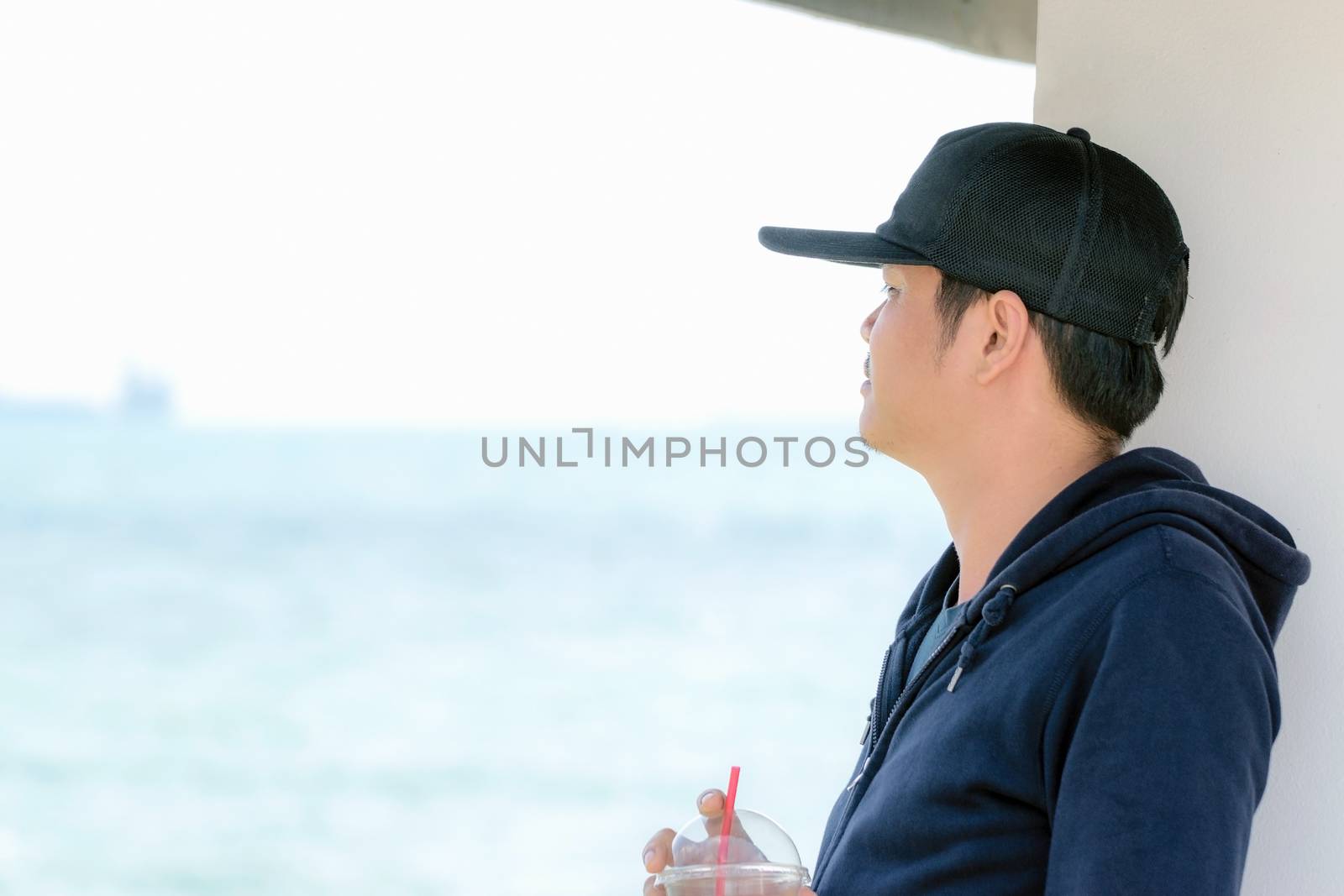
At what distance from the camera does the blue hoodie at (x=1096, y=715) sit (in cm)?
90

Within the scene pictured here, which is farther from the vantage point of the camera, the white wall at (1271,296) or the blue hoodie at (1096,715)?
the white wall at (1271,296)

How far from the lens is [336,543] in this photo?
20016 millimetres

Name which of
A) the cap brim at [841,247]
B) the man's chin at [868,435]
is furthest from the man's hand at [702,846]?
the cap brim at [841,247]

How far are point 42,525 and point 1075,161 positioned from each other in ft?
76.5

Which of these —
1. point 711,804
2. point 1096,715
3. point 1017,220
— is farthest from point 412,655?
point 1096,715

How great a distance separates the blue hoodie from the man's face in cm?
15

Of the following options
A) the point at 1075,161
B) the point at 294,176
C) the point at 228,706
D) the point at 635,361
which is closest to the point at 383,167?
the point at 294,176

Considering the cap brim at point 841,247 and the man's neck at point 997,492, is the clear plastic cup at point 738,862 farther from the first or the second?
the cap brim at point 841,247

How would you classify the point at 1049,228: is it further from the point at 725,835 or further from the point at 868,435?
the point at 725,835

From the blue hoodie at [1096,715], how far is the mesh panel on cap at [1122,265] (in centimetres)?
13

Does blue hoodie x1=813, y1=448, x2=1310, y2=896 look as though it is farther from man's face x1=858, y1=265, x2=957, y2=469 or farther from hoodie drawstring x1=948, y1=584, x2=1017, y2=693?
man's face x1=858, y1=265, x2=957, y2=469

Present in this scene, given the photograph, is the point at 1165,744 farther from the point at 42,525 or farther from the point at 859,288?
the point at 42,525

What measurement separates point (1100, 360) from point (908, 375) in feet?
0.56

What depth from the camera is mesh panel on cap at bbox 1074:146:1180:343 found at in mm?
1169
